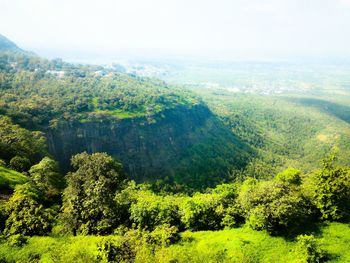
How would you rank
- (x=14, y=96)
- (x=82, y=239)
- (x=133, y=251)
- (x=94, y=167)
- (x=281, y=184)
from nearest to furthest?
(x=133, y=251) < (x=82, y=239) < (x=281, y=184) < (x=94, y=167) < (x=14, y=96)

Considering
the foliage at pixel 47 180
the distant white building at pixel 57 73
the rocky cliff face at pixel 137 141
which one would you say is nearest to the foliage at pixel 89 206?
the foliage at pixel 47 180

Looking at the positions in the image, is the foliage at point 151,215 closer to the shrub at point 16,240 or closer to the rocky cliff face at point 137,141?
the shrub at point 16,240

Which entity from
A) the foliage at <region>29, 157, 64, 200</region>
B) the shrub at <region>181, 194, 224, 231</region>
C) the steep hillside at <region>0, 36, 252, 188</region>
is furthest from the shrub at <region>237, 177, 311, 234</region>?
the steep hillside at <region>0, 36, 252, 188</region>

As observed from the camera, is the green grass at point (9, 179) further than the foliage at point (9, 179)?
Yes

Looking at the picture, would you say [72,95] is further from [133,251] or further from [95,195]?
[133,251]

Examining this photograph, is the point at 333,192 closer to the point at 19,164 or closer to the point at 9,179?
the point at 9,179

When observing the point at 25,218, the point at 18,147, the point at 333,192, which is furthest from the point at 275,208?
the point at 18,147

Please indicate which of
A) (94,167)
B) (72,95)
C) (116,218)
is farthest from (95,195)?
(72,95)
